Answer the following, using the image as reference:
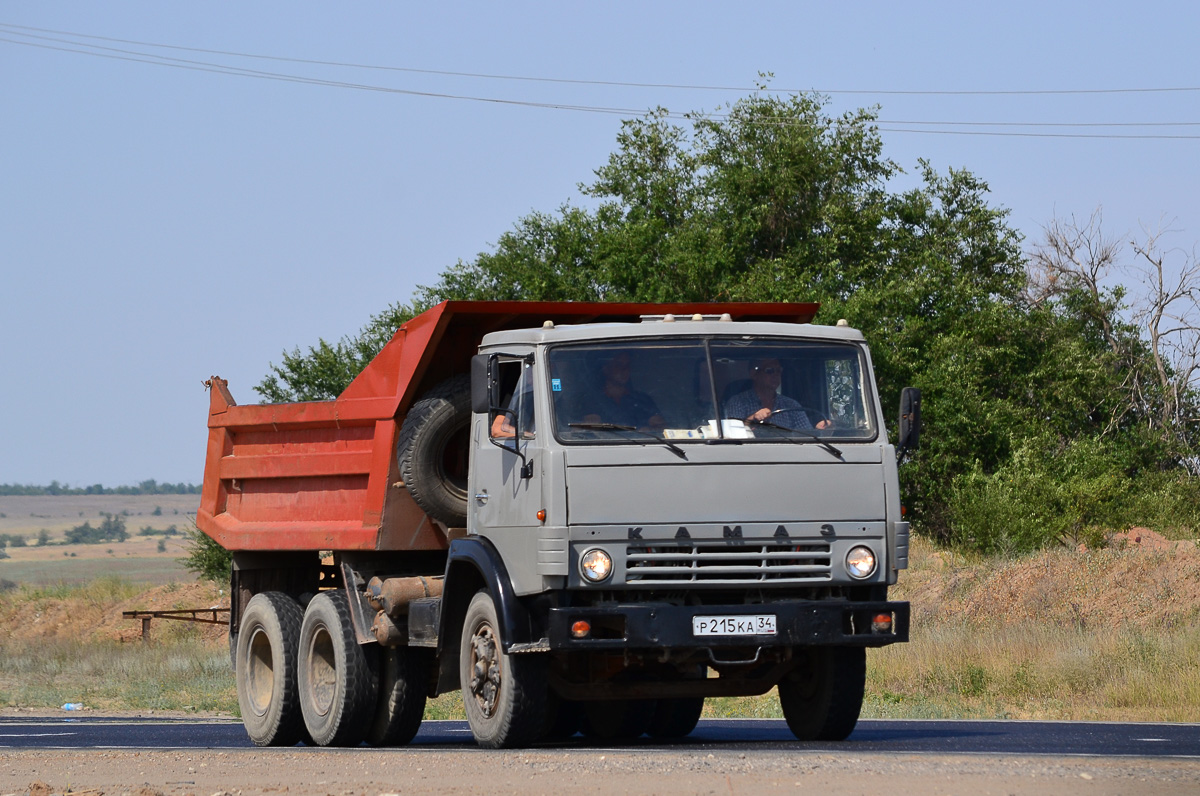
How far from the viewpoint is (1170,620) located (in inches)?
821

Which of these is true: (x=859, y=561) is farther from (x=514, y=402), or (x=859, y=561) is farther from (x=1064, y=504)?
(x=1064, y=504)

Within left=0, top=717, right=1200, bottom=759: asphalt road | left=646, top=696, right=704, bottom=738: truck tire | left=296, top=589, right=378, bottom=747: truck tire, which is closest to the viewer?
left=0, top=717, right=1200, bottom=759: asphalt road

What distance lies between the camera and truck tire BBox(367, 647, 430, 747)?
1135 cm

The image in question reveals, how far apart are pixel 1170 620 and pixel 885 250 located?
→ 2271cm

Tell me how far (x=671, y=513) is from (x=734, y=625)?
72cm

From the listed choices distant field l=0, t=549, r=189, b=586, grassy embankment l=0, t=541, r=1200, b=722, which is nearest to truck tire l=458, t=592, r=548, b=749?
grassy embankment l=0, t=541, r=1200, b=722

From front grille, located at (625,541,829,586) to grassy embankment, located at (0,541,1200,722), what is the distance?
19.3ft

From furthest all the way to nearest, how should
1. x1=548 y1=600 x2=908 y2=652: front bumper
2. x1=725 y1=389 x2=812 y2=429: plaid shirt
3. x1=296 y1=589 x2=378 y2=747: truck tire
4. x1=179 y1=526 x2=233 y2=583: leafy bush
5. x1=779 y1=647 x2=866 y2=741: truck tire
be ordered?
x1=179 y1=526 x2=233 y2=583: leafy bush < x1=296 y1=589 x2=378 y2=747: truck tire < x1=779 y1=647 x2=866 y2=741: truck tire < x1=725 y1=389 x2=812 y2=429: plaid shirt < x1=548 y1=600 x2=908 y2=652: front bumper

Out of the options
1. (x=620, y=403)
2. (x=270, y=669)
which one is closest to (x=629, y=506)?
(x=620, y=403)

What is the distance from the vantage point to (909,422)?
9297mm

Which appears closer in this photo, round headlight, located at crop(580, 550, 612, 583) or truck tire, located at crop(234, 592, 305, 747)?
round headlight, located at crop(580, 550, 612, 583)

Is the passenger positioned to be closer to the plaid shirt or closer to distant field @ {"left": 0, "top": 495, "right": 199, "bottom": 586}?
the plaid shirt

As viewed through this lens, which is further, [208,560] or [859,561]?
[208,560]

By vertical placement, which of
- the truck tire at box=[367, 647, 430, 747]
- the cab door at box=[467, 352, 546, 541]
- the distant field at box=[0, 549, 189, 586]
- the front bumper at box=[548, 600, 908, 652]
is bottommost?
the distant field at box=[0, 549, 189, 586]
